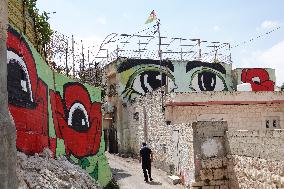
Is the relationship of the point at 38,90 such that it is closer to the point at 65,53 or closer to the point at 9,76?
the point at 9,76

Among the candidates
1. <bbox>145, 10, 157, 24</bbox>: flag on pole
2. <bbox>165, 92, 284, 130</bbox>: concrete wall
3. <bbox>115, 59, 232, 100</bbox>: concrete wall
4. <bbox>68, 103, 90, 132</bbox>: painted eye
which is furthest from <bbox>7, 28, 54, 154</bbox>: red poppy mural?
<bbox>115, 59, 232, 100</bbox>: concrete wall

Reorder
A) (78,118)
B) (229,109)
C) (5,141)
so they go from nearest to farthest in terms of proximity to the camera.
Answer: (5,141), (78,118), (229,109)

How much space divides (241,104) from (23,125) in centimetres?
1539

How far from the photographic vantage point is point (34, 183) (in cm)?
621

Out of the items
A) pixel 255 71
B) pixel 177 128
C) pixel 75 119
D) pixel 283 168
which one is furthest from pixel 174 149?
pixel 255 71

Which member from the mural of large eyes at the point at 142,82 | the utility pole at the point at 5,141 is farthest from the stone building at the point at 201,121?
the utility pole at the point at 5,141

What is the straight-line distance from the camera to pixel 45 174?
23.1 feet

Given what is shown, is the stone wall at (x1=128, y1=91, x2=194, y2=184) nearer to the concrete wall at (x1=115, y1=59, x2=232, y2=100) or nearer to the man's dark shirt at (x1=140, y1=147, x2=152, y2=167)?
the man's dark shirt at (x1=140, y1=147, x2=152, y2=167)

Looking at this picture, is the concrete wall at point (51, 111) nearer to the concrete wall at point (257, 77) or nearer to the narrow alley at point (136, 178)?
the narrow alley at point (136, 178)

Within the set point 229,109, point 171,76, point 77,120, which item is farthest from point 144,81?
point 77,120

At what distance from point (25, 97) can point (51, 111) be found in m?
2.77

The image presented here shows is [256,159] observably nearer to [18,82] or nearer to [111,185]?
[111,185]

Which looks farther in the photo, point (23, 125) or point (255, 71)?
point (255, 71)

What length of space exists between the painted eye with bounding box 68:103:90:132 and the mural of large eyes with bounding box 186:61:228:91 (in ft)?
60.2
